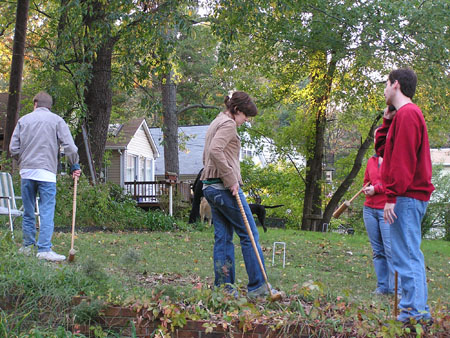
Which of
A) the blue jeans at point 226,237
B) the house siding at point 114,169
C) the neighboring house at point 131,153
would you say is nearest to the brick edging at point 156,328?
the blue jeans at point 226,237

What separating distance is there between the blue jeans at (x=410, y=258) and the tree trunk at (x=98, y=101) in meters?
12.4

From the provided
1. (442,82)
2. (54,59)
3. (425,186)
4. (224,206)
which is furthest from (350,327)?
(442,82)

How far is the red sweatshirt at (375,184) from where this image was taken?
6.03 meters

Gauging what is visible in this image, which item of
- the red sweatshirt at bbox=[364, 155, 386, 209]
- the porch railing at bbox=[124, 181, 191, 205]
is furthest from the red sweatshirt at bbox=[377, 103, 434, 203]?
the porch railing at bbox=[124, 181, 191, 205]

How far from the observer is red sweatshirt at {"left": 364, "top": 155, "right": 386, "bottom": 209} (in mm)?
6027

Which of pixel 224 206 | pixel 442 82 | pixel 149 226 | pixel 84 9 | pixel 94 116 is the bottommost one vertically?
pixel 149 226

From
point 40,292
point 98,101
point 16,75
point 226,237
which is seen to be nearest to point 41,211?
point 40,292

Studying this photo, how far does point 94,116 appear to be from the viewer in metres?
15.7

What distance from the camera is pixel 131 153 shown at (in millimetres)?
32125

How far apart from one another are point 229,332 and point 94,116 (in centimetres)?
1255

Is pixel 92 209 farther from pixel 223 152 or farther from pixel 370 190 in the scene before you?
pixel 223 152

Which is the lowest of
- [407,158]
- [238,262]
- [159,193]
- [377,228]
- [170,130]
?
[238,262]

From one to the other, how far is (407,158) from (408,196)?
299 mm

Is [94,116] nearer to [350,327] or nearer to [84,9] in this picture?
[84,9]
